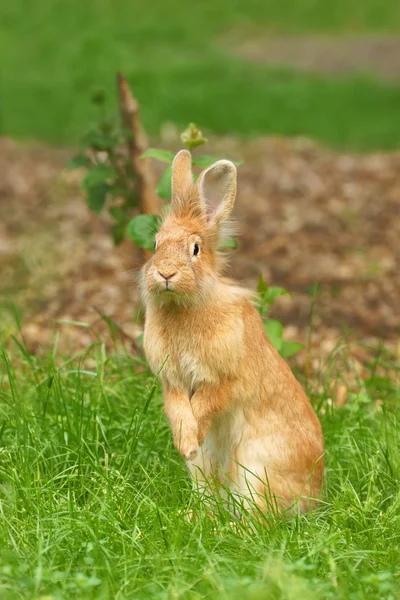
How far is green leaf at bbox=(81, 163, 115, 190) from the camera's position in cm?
529

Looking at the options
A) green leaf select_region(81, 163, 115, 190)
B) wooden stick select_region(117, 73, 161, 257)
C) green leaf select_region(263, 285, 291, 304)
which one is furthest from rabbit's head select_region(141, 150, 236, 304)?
wooden stick select_region(117, 73, 161, 257)

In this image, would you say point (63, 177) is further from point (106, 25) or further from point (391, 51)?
point (391, 51)

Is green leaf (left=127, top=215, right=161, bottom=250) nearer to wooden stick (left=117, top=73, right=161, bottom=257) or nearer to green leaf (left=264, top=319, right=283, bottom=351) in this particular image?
green leaf (left=264, top=319, right=283, bottom=351)

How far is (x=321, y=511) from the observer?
3.98 m

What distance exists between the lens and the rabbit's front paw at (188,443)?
369cm

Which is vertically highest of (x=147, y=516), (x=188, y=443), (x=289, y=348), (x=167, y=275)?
(x=167, y=275)

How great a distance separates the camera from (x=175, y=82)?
13.3 meters

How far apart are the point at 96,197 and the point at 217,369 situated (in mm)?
1999

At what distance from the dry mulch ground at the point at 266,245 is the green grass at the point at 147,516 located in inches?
41.3

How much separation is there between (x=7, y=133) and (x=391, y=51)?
7.54 m

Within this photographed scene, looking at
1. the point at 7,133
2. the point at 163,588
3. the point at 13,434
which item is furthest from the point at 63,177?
the point at 163,588

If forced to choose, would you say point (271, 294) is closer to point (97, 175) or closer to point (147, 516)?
point (97, 175)

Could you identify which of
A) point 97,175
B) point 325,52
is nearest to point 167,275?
point 97,175

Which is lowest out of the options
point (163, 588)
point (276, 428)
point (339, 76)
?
point (163, 588)
